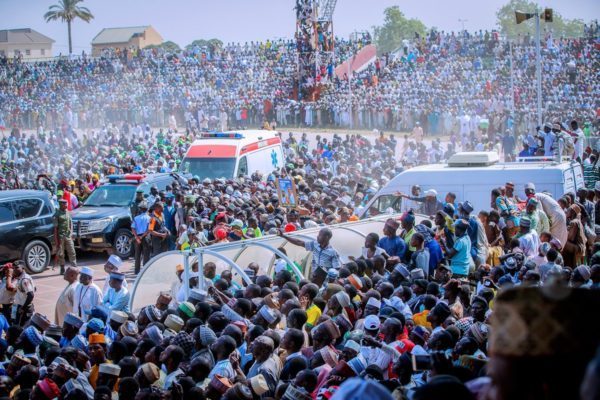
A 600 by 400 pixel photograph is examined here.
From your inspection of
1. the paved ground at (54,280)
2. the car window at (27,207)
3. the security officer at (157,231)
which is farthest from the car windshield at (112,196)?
the security officer at (157,231)

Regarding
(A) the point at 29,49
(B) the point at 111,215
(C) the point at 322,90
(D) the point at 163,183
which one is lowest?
(B) the point at 111,215

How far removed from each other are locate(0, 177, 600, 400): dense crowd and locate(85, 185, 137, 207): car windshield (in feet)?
22.5

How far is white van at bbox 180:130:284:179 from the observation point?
19.1 metres

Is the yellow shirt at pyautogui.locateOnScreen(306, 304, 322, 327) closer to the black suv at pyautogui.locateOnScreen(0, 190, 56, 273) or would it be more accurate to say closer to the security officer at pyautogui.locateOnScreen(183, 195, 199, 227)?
the security officer at pyautogui.locateOnScreen(183, 195, 199, 227)

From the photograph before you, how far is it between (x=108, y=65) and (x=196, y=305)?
41.3 meters

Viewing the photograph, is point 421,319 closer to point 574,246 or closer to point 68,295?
point 574,246

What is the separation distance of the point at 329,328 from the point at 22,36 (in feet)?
366

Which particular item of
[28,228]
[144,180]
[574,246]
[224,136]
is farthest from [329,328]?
[224,136]

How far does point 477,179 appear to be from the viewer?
43.3ft

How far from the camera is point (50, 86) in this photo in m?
44.9

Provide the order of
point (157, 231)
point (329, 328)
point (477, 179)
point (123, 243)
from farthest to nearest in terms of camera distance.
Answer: point (123, 243), point (157, 231), point (477, 179), point (329, 328)

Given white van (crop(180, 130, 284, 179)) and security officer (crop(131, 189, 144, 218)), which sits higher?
white van (crop(180, 130, 284, 179))

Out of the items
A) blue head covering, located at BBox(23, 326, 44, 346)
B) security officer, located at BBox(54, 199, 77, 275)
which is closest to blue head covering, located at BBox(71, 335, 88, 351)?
blue head covering, located at BBox(23, 326, 44, 346)

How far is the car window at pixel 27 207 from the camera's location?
1514 centimetres
